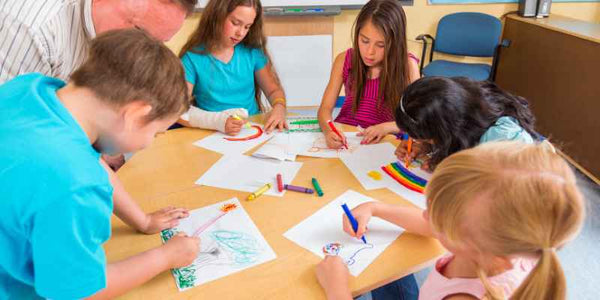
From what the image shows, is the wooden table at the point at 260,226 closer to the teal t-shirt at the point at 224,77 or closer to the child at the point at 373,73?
the child at the point at 373,73

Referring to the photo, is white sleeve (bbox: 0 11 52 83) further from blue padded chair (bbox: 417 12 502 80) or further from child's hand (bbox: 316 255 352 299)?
blue padded chair (bbox: 417 12 502 80)

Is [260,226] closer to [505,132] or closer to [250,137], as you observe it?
[250,137]

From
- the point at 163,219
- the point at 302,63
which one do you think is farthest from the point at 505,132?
the point at 302,63

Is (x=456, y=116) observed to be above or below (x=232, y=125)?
above

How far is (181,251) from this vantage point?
833 millimetres

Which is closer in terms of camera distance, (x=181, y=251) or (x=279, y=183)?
(x=181, y=251)

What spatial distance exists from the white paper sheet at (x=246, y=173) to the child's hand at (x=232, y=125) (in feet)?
0.59

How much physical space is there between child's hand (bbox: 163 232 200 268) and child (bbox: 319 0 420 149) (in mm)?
671

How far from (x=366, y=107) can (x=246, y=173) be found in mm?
772

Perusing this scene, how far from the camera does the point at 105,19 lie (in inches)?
50.4

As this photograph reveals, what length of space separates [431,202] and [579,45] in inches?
97.3

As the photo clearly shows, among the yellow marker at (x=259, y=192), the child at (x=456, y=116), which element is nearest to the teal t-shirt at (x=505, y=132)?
the child at (x=456, y=116)

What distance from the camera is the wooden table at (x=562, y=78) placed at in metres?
2.39

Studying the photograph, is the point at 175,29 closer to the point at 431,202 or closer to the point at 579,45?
the point at 431,202
